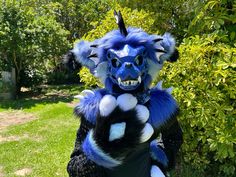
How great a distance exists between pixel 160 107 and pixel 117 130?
0.33m

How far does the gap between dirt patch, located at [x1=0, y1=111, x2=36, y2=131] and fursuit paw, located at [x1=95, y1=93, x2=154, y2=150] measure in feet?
23.5

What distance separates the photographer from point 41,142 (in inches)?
280

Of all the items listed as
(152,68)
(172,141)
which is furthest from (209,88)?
(152,68)

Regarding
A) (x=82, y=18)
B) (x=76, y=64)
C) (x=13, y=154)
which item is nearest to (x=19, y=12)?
(x=82, y=18)

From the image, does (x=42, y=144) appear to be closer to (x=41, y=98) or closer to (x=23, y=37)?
(x=23, y=37)

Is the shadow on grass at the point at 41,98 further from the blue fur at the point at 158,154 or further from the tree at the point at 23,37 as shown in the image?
the blue fur at the point at 158,154

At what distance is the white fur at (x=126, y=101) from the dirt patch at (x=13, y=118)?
7.18m

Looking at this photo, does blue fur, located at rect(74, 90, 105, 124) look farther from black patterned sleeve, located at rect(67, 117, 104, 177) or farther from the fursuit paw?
the fursuit paw

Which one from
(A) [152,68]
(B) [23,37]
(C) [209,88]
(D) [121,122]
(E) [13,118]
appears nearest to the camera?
(D) [121,122]

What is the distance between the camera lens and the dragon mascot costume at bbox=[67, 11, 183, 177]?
1631mm

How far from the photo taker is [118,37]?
1.80 meters

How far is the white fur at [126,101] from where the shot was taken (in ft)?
5.33

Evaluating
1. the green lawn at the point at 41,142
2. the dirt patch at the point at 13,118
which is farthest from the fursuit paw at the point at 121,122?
the dirt patch at the point at 13,118

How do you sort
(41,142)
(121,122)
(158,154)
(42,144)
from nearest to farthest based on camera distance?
(121,122)
(158,154)
(42,144)
(41,142)
